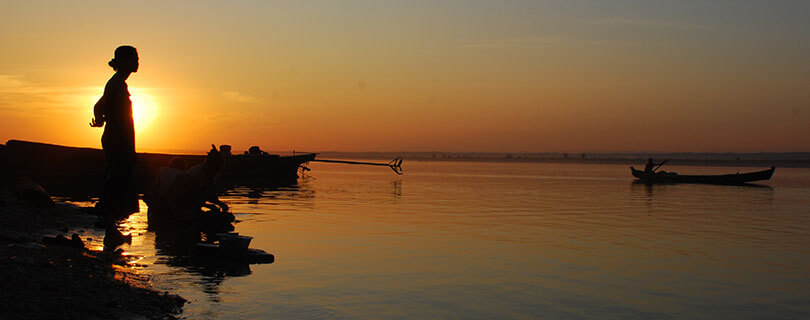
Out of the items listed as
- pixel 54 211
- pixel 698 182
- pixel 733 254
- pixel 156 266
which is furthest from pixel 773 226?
pixel 698 182

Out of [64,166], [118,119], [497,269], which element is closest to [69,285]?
[118,119]

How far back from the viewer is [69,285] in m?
6.54

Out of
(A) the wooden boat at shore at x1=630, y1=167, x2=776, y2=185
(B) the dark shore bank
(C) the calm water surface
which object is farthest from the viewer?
(A) the wooden boat at shore at x1=630, y1=167, x2=776, y2=185

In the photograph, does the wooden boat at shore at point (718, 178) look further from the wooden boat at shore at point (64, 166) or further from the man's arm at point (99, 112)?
the man's arm at point (99, 112)

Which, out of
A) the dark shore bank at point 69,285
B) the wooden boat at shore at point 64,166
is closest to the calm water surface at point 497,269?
the dark shore bank at point 69,285

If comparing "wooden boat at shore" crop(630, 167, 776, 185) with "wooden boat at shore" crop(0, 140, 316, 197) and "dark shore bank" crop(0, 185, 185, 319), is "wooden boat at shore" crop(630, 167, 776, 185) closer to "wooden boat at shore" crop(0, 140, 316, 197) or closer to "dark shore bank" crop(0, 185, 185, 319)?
"wooden boat at shore" crop(0, 140, 316, 197)

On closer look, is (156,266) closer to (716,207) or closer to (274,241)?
(274,241)

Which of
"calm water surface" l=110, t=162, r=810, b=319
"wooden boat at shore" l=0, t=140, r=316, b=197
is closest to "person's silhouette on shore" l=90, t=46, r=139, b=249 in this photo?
"calm water surface" l=110, t=162, r=810, b=319

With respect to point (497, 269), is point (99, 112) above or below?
above

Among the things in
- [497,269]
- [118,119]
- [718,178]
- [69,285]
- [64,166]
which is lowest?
[497,269]

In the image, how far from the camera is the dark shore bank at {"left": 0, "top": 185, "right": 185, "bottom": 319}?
5730 millimetres

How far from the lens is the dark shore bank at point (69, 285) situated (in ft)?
18.8

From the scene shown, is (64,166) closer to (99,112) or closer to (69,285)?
(99,112)

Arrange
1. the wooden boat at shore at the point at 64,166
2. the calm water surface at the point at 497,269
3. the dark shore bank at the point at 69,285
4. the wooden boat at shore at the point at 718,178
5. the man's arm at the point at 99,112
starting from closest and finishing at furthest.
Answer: the dark shore bank at the point at 69,285 → the calm water surface at the point at 497,269 → the man's arm at the point at 99,112 → the wooden boat at shore at the point at 64,166 → the wooden boat at shore at the point at 718,178
